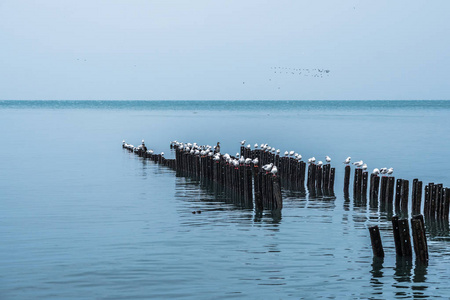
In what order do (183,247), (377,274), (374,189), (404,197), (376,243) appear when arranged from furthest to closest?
(374,189) < (404,197) < (183,247) < (376,243) < (377,274)

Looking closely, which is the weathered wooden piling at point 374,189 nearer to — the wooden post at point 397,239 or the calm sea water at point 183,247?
the calm sea water at point 183,247

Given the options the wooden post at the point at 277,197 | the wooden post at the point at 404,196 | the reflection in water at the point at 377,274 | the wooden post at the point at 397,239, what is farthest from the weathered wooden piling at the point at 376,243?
the wooden post at the point at 404,196

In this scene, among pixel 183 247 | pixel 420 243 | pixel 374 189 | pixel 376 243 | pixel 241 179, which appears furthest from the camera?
pixel 241 179

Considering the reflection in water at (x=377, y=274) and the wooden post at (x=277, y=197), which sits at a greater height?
the wooden post at (x=277, y=197)

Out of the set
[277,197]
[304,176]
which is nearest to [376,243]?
[277,197]

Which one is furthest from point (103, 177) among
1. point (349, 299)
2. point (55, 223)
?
point (349, 299)

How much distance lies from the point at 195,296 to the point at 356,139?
57.6m

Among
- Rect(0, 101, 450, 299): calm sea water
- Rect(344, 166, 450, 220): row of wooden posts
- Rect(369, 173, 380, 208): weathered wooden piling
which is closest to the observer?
Rect(0, 101, 450, 299): calm sea water

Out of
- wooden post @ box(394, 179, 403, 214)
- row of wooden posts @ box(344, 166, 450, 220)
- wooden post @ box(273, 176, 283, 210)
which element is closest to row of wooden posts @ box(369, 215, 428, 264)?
row of wooden posts @ box(344, 166, 450, 220)

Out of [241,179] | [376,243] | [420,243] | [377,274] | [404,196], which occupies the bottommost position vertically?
[377,274]

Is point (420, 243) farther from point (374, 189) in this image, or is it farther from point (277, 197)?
point (374, 189)

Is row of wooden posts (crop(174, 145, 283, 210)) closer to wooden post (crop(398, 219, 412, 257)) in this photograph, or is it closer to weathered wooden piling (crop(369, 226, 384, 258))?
weathered wooden piling (crop(369, 226, 384, 258))

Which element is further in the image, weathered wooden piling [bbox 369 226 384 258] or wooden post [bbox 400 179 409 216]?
wooden post [bbox 400 179 409 216]

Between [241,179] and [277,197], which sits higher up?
[241,179]
